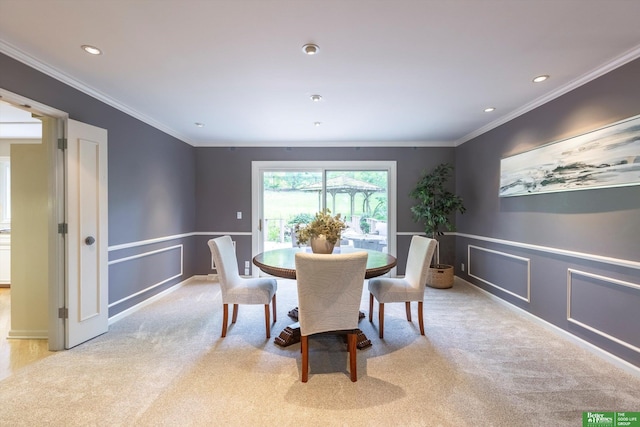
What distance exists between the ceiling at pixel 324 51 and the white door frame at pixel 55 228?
0.46m

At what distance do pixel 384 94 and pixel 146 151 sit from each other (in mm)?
2993

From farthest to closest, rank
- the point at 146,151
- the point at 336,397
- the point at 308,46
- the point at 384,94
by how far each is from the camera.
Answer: the point at 146,151
the point at 384,94
the point at 308,46
the point at 336,397

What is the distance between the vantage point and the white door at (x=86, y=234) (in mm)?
2383

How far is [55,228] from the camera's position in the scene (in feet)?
7.66

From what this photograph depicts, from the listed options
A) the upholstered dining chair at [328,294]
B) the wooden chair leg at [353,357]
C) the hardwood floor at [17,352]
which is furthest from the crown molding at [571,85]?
the hardwood floor at [17,352]

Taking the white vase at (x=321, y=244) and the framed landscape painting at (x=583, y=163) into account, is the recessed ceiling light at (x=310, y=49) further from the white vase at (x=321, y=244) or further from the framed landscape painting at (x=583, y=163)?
the framed landscape painting at (x=583, y=163)

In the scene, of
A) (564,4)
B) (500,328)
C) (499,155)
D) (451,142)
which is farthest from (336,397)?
(451,142)

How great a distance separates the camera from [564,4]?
153cm

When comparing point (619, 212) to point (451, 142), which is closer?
point (619, 212)

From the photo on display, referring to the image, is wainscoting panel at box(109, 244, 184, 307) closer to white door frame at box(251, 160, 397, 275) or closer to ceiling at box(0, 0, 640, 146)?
white door frame at box(251, 160, 397, 275)

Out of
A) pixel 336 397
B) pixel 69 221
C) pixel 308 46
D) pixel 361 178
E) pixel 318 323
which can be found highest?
pixel 308 46

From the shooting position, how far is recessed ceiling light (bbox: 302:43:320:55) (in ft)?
6.24

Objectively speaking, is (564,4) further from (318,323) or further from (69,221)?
(69,221)

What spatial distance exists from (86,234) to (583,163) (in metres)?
4.52
